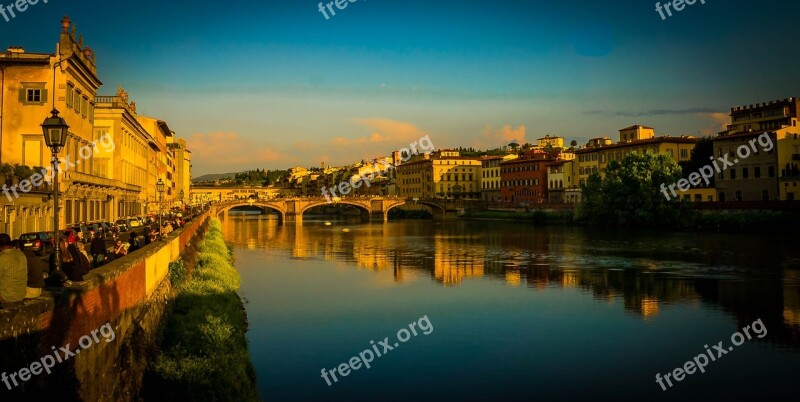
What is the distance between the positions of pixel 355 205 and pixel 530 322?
84.9m

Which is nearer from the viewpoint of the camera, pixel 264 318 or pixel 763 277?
pixel 264 318

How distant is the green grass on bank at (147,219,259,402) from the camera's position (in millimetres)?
11328

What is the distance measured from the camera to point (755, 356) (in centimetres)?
1636

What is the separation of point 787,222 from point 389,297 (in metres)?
39.8

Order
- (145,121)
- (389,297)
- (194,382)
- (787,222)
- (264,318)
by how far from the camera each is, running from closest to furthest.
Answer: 1. (194,382)
2. (264,318)
3. (389,297)
4. (787,222)
5. (145,121)

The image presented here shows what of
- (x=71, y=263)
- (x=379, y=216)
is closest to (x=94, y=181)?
(x=71, y=263)

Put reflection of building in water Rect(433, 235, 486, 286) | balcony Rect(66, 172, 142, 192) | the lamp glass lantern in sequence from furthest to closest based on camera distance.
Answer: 1. reflection of building in water Rect(433, 235, 486, 286)
2. balcony Rect(66, 172, 142, 192)
3. the lamp glass lantern

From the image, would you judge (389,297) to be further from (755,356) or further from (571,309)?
(755,356)

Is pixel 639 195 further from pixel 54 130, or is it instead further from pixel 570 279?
pixel 54 130

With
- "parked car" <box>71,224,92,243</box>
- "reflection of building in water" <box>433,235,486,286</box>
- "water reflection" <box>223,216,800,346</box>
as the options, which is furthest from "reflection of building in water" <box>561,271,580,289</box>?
"parked car" <box>71,224,92,243</box>

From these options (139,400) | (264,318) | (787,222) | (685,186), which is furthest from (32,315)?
(685,186)

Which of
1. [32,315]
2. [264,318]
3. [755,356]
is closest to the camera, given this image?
[32,315]

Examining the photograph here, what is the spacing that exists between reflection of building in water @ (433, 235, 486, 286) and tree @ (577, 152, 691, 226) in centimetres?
1516

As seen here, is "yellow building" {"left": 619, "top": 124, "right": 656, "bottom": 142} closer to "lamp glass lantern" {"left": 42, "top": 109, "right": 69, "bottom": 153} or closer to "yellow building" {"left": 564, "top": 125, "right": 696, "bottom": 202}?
"yellow building" {"left": 564, "top": 125, "right": 696, "bottom": 202}
